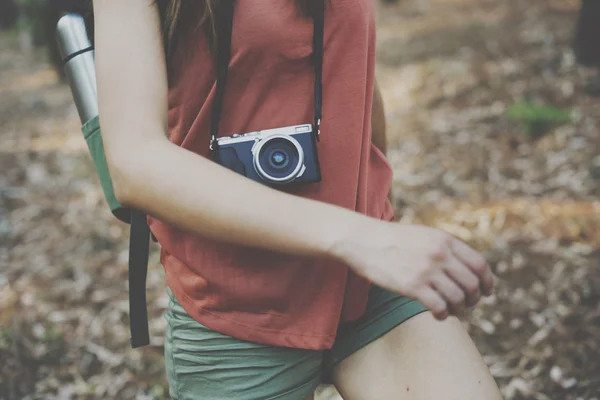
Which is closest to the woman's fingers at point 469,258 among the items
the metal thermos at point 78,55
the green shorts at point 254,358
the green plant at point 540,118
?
the green shorts at point 254,358

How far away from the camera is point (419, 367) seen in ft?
4.27

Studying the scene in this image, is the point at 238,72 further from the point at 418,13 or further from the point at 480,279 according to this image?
the point at 418,13

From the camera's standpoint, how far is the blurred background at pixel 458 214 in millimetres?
3031

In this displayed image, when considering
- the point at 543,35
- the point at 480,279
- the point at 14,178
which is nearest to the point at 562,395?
the point at 480,279

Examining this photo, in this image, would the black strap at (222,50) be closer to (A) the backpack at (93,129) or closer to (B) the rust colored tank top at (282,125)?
(B) the rust colored tank top at (282,125)

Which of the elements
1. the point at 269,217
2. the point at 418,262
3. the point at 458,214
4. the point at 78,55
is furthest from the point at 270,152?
the point at 458,214

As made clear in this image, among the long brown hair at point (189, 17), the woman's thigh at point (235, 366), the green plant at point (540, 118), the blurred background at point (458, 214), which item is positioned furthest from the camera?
the green plant at point (540, 118)

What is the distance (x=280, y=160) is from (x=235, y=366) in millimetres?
458

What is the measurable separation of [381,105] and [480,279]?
83 cm

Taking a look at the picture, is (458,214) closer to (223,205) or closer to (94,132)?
(94,132)

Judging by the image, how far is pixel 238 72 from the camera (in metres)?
1.17

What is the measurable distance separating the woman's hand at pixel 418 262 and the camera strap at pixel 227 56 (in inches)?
16.9

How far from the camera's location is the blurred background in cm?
303

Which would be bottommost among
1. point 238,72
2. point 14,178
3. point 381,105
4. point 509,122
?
point 14,178
